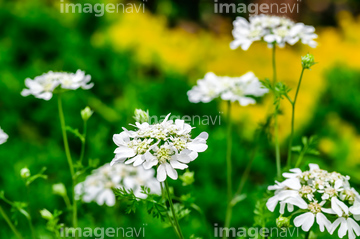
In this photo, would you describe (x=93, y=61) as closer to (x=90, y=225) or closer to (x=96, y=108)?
(x=96, y=108)

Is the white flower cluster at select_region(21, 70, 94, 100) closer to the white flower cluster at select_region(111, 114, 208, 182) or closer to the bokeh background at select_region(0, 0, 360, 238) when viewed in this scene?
the white flower cluster at select_region(111, 114, 208, 182)

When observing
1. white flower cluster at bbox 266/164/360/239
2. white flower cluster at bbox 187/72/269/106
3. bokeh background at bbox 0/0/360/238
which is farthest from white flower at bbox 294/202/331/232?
bokeh background at bbox 0/0/360/238

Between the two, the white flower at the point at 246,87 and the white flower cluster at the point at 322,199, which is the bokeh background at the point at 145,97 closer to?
the white flower at the point at 246,87
